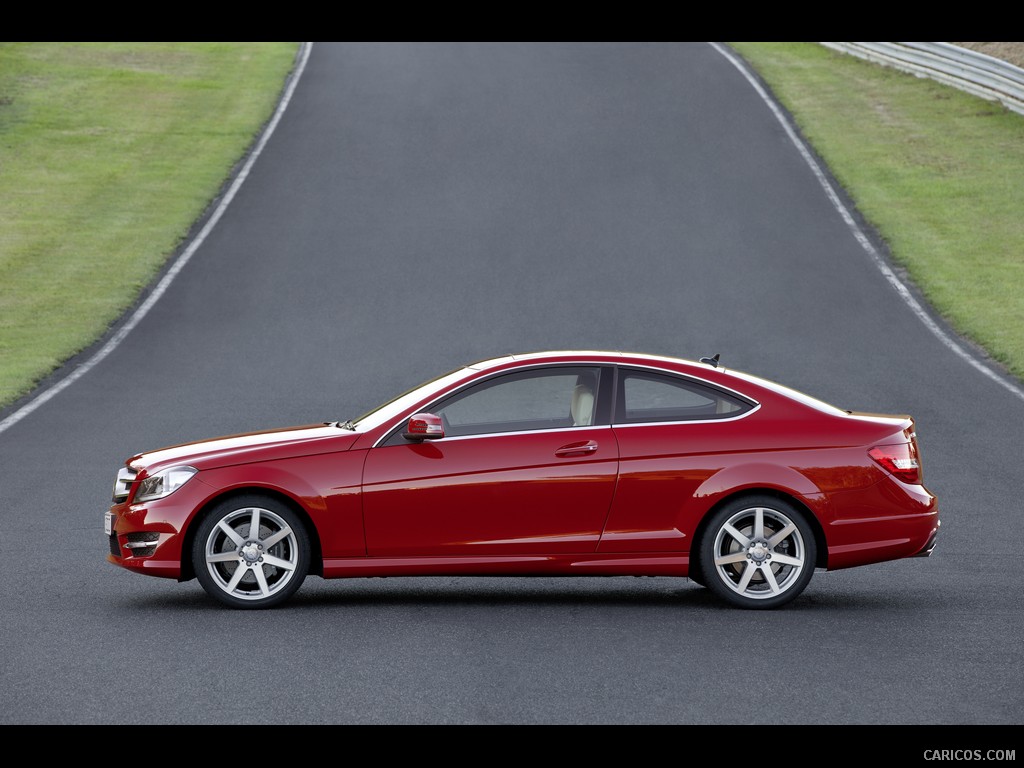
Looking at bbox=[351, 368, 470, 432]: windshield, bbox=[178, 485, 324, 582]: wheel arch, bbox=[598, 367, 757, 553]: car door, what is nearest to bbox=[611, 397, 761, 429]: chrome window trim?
bbox=[598, 367, 757, 553]: car door

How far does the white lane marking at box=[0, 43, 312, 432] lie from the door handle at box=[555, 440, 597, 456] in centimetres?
874

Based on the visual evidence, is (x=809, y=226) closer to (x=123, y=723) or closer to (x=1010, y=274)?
(x=1010, y=274)

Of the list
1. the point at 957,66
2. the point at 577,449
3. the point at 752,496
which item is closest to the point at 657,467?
the point at 577,449

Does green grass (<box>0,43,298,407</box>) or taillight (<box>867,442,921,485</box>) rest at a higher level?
green grass (<box>0,43,298,407</box>)

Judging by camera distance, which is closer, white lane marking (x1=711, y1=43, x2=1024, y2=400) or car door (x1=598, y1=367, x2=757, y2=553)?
car door (x1=598, y1=367, x2=757, y2=553)

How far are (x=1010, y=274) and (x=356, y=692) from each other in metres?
20.2

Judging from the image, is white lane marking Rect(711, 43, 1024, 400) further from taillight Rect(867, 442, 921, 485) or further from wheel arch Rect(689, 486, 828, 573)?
wheel arch Rect(689, 486, 828, 573)

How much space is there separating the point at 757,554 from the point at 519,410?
5.57 ft

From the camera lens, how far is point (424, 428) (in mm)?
8781

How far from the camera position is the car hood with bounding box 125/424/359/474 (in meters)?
8.91

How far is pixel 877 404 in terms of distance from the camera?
54.7 feet

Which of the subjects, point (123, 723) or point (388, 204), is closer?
point (123, 723)

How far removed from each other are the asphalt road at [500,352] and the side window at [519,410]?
1.09 m
